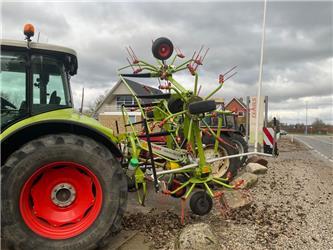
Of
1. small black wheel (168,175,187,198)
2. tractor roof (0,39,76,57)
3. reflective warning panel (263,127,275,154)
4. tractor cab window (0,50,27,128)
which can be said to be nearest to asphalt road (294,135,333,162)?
reflective warning panel (263,127,275,154)

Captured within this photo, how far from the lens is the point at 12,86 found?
336 centimetres

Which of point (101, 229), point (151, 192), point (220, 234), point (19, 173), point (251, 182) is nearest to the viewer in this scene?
point (19, 173)

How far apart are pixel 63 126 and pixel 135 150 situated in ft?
3.73

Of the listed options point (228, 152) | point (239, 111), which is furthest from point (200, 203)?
point (239, 111)

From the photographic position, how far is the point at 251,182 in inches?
255

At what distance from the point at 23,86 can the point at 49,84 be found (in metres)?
0.29

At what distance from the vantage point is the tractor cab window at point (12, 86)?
3303 mm

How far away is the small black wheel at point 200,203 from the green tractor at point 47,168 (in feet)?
4.26

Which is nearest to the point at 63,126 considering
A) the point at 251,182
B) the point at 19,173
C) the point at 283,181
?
the point at 19,173

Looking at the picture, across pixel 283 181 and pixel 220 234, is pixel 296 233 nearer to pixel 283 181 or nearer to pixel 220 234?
pixel 220 234

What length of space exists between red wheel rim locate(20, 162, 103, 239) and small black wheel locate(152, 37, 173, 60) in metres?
1.91

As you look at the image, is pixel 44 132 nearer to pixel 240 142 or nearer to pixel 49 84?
pixel 49 84

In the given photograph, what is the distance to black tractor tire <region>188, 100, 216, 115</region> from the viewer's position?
4043mm

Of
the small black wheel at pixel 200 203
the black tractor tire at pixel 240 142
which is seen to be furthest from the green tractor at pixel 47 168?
the black tractor tire at pixel 240 142
